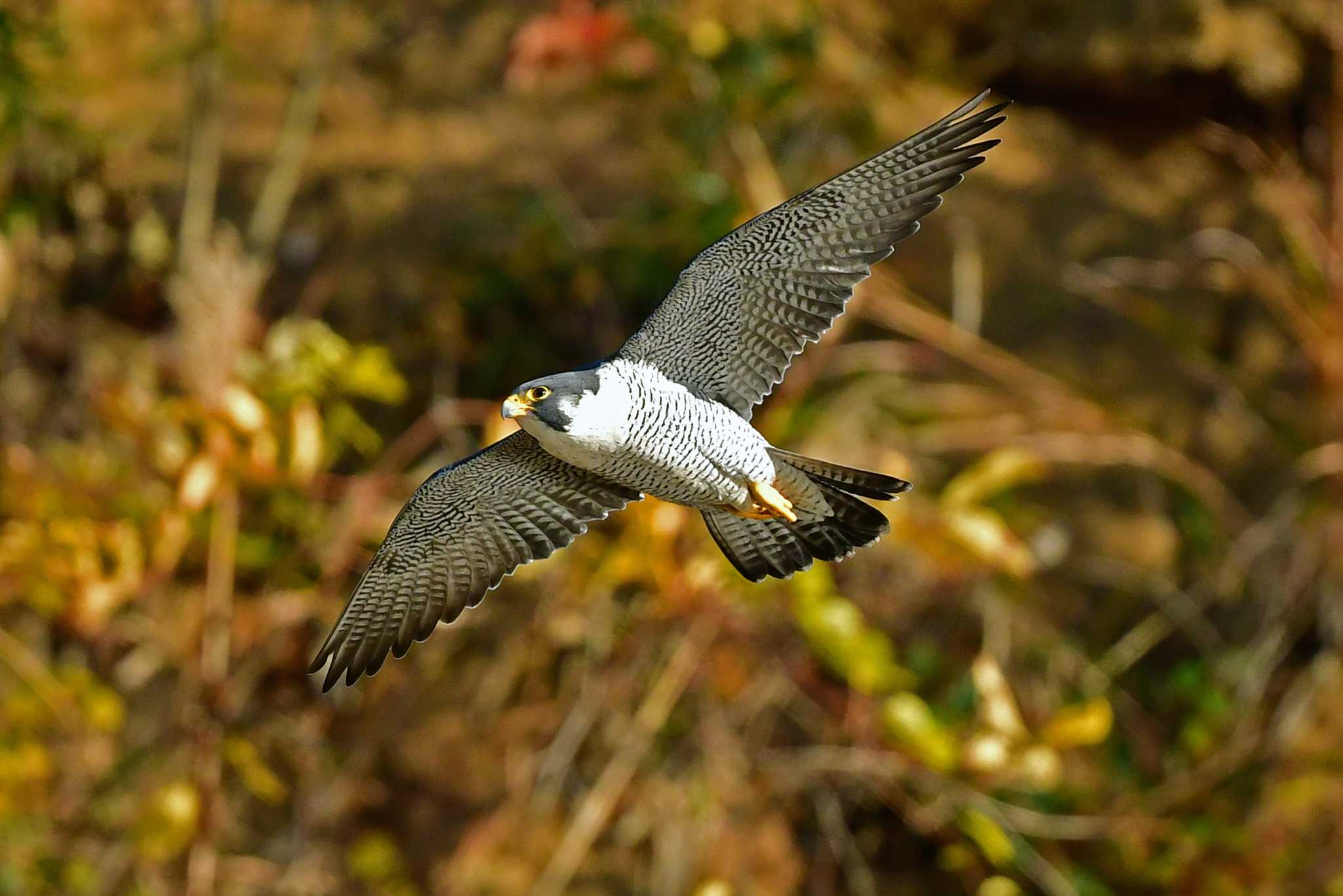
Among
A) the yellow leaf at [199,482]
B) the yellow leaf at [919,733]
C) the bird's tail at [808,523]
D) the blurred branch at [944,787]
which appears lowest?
the blurred branch at [944,787]

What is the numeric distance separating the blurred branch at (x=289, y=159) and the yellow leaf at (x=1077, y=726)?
3.15 metres

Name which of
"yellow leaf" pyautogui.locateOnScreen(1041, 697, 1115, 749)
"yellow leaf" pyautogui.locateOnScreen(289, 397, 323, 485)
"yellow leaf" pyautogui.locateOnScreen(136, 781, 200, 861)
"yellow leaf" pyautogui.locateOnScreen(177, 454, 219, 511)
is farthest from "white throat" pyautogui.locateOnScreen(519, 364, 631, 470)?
"yellow leaf" pyautogui.locateOnScreen(136, 781, 200, 861)

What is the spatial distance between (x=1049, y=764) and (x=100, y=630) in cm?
298

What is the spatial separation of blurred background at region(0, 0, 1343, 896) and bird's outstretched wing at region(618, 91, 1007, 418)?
4.73 ft

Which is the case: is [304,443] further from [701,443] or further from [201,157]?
[701,443]

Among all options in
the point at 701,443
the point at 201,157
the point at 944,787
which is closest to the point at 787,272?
the point at 701,443

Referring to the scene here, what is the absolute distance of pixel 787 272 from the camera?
3.18 m

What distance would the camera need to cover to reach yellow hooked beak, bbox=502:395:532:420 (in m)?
2.78

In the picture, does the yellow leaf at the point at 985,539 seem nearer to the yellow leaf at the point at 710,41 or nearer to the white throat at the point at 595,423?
the yellow leaf at the point at 710,41

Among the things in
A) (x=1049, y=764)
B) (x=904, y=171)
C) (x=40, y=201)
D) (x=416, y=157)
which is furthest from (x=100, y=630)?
(x=904, y=171)

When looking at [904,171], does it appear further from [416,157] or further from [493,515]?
[416,157]

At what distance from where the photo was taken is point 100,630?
5.38m

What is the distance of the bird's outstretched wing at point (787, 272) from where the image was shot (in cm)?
310

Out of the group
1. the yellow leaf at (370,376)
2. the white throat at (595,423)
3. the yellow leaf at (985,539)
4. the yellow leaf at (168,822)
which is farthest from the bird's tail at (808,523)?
the yellow leaf at (168,822)
